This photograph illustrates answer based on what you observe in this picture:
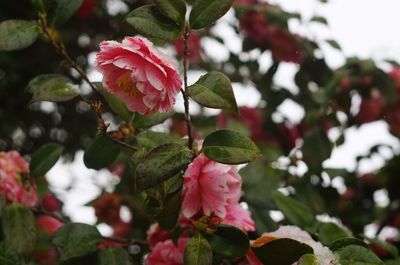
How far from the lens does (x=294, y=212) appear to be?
106cm

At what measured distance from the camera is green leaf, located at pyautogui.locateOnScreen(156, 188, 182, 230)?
32.4 inches

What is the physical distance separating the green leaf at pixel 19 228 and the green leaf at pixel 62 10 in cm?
34

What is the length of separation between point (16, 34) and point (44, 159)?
0.25m

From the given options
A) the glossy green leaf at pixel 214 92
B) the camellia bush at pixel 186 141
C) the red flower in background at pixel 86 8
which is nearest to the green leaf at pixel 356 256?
the camellia bush at pixel 186 141

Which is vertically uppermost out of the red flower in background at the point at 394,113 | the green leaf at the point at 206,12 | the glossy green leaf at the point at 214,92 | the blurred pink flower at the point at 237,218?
the green leaf at the point at 206,12

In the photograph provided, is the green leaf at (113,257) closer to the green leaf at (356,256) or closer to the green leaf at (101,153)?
the green leaf at (101,153)

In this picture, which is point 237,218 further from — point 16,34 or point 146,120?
point 16,34

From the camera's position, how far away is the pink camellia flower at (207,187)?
816 millimetres

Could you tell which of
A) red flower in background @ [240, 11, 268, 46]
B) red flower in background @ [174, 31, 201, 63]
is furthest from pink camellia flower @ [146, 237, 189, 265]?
red flower in background @ [174, 31, 201, 63]

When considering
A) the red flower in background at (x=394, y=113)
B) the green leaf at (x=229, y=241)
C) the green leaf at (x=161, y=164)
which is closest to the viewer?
the green leaf at (x=161, y=164)

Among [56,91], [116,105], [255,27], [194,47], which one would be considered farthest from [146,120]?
[194,47]

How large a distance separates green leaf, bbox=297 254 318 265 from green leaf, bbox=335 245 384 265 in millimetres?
48

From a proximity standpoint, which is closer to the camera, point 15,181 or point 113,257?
point 113,257

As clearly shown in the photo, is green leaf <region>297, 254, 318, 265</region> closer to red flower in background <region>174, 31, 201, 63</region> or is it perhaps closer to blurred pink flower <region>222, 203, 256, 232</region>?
blurred pink flower <region>222, 203, 256, 232</region>
